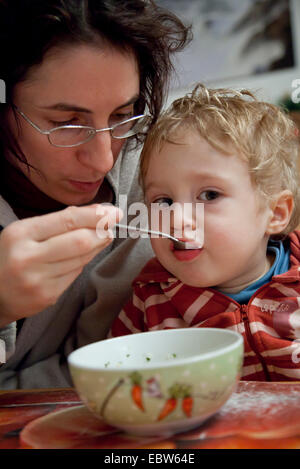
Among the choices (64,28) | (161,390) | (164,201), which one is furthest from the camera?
(164,201)

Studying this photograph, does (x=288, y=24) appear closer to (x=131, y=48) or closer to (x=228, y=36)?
(x=228, y=36)

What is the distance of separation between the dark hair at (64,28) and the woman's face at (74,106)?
0.02m

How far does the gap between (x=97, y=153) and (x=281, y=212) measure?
45cm

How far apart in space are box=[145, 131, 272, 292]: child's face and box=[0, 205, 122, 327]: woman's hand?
0.96ft

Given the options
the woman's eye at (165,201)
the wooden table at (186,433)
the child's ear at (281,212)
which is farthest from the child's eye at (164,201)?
the wooden table at (186,433)

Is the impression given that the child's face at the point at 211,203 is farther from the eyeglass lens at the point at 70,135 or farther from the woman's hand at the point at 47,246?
the woman's hand at the point at 47,246

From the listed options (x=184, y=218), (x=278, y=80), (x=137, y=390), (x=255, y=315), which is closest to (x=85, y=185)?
(x=184, y=218)

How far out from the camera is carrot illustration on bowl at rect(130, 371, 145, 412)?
25.6 inches

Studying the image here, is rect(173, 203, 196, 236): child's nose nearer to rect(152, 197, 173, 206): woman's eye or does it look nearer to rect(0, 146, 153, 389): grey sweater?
rect(152, 197, 173, 206): woman's eye

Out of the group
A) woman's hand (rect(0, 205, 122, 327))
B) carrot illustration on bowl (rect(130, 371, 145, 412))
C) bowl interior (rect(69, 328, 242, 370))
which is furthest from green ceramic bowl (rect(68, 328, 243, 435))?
woman's hand (rect(0, 205, 122, 327))

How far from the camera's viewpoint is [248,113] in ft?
4.05

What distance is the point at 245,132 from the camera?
1.19 m

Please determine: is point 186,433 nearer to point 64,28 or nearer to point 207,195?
point 207,195

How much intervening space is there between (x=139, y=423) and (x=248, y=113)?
80cm
